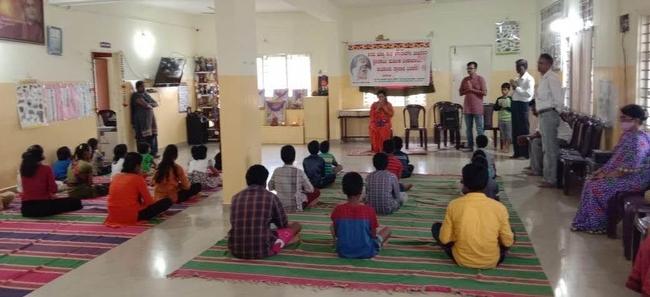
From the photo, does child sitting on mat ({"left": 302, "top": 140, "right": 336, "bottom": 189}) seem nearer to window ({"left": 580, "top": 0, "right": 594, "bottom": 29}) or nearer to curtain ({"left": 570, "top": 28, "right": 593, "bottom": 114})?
curtain ({"left": 570, "top": 28, "right": 593, "bottom": 114})

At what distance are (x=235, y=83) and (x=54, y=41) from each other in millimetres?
4240

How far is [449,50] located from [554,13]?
→ 291 centimetres

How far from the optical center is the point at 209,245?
206 inches

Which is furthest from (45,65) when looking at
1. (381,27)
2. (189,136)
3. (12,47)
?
(381,27)

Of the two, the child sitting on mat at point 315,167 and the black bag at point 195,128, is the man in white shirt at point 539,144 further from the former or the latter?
the black bag at point 195,128

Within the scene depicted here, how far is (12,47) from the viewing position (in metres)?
8.20

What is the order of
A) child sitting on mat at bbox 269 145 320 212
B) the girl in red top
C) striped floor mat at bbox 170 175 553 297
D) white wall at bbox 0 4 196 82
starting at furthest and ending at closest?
white wall at bbox 0 4 196 82, the girl in red top, child sitting on mat at bbox 269 145 320 212, striped floor mat at bbox 170 175 553 297

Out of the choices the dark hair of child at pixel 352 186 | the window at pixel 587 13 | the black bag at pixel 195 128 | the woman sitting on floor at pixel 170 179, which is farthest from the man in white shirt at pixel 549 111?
the black bag at pixel 195 128

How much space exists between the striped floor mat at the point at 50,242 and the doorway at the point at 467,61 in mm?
7557

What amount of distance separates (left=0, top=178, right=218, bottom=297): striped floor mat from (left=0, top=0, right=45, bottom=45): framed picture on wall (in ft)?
8.82

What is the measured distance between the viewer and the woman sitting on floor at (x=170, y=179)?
663 cm

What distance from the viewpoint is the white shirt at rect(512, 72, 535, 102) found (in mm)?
8969

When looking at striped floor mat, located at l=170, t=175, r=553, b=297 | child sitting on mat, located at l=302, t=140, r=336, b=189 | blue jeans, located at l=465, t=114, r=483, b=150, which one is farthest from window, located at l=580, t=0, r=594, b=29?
child sitting on mat, located at l=302, t=140, r=336, b=189

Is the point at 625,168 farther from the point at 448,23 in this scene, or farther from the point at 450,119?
the point at 448,23
